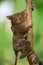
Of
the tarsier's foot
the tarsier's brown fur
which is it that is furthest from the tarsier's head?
the tarsier's foot

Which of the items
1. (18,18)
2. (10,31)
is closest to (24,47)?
(18,18)

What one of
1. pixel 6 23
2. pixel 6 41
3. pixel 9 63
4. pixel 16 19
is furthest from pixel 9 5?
pixel 16 19

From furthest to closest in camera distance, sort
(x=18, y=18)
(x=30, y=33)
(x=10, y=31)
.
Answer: (x=10, y=31) → (x=18, y=18) → (x=30, y=33)

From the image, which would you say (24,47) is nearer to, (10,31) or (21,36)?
(21,36)

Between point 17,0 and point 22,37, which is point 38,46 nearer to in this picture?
point 17,0

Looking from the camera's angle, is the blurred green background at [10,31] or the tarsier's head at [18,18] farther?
the blurred green background at [10,31]

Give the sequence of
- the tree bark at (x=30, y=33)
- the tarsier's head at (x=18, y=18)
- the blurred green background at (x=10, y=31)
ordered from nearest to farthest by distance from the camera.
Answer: the tree bark at (x=30, y=33) → the tarsier's head at (x=18, y=18) → the blurred green background at (x=10, y=31)

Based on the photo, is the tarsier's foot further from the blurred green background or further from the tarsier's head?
the blurred green background

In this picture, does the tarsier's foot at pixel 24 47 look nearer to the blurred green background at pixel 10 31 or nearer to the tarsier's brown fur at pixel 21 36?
the tarsier's brown fur at pixel 21 36

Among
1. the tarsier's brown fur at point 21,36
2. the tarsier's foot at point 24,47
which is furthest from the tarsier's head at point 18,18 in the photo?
the tarsier's foot at point 24,47
